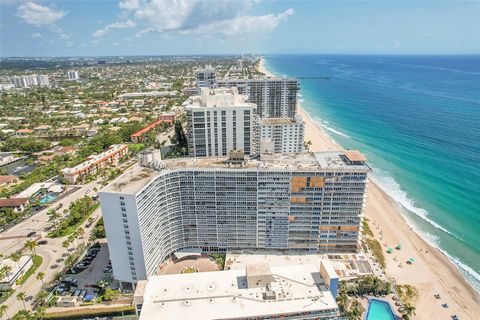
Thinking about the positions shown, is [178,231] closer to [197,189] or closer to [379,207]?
[197,189]

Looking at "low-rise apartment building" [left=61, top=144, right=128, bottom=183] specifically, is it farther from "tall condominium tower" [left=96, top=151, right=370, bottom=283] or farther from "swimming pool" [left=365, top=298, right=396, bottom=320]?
"swimming pool" [left=365, top=298, right=396, bottom=320]

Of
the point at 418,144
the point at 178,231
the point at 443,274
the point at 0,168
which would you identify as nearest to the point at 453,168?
the point at 418,144

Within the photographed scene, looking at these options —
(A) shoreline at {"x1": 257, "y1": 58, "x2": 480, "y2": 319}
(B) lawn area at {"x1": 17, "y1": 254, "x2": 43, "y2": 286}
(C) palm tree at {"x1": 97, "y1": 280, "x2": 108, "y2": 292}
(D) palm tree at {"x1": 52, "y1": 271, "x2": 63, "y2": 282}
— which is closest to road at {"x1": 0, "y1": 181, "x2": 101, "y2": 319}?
(B) lawn area at {"x1": 17, "y1": 254, "x2": 43, "y2": 286}

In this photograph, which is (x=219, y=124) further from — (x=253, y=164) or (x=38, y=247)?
(x=38, y=247)

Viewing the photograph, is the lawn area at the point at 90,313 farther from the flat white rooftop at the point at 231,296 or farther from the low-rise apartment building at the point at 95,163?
the low-rise apartment building at the point at 95,163

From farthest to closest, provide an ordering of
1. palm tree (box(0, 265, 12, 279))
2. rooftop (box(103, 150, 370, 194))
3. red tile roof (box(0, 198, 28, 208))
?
red tile roof (box(0, 198, 28, 208)) < palm tree (box(0, 265, 12, 279)) < rooftop (box(103, 150, 370, 194))
